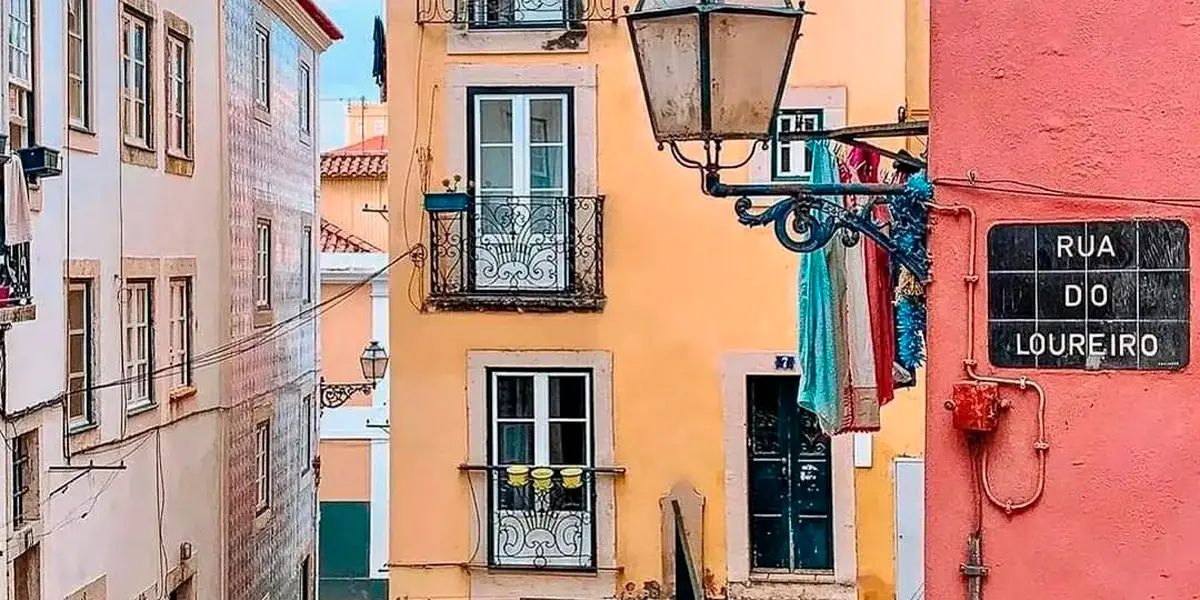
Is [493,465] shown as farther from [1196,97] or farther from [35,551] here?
[1196,97]

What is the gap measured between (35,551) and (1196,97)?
31.8 ft

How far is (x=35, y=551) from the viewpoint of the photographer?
11.5m

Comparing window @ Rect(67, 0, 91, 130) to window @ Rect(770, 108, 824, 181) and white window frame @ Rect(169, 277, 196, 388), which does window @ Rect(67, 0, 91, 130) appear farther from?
window @ Rect(770, 108, 824, 181)

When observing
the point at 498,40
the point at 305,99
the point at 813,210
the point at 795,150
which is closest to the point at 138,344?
the point at 498,40

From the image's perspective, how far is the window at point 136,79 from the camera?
13586 mm

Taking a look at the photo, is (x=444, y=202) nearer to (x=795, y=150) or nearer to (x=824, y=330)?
(x=795, y=150)

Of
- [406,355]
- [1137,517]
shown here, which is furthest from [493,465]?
[1137,517]

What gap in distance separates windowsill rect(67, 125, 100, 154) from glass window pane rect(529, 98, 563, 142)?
3692 mm

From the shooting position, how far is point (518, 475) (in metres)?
12.1

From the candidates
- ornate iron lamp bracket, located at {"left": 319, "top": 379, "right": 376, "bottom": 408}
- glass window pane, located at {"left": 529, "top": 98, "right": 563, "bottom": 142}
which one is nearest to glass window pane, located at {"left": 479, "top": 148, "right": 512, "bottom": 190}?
glass window pane, located at {"left": 529, "top": 98, "right": 563, "bottom": 142}

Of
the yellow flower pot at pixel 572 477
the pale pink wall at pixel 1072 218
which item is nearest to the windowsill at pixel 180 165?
the yellow flower pot at pixel 572 477

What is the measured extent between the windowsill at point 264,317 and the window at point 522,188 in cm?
660

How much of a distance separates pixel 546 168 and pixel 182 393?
5024mm

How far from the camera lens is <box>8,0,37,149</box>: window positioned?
1084 cm
